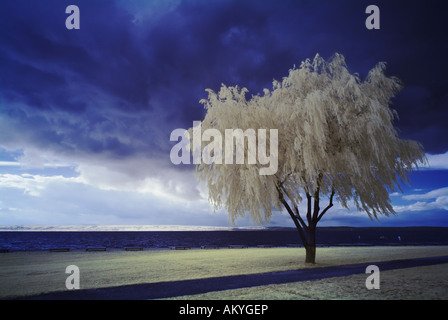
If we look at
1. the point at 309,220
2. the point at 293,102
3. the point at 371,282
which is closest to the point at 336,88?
the point at 293,102

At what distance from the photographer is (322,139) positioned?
15078 millimetres

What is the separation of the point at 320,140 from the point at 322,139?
2.37ft

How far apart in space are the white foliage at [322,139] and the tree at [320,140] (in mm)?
50

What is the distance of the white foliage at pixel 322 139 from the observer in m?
14.9

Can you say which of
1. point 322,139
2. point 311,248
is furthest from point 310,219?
point 322,139

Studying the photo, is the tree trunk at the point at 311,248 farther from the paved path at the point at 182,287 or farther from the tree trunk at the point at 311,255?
the paved path at the point at 182,287

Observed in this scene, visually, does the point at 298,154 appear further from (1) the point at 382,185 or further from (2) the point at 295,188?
(1) the point at 382,185

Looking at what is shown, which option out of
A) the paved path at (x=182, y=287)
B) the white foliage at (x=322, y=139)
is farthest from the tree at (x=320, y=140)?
the paved path at (x=182, y=287)

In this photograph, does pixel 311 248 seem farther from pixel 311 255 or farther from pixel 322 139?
pixel 322 139

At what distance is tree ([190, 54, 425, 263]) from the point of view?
589 inches

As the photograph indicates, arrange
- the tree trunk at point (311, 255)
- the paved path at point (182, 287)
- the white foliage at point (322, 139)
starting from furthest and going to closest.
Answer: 1. the tree trunk at point (311, 255)
2. the white foliage at point (322, 139)
3. the paved path at point (182, 287)

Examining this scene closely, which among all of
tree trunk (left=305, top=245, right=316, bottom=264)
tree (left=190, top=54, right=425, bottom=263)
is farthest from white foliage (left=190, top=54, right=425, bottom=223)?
tree trunk (left=305, top=245, right=316, bottom=264)

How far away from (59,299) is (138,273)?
18.3ft

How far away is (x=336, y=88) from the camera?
1587cm
